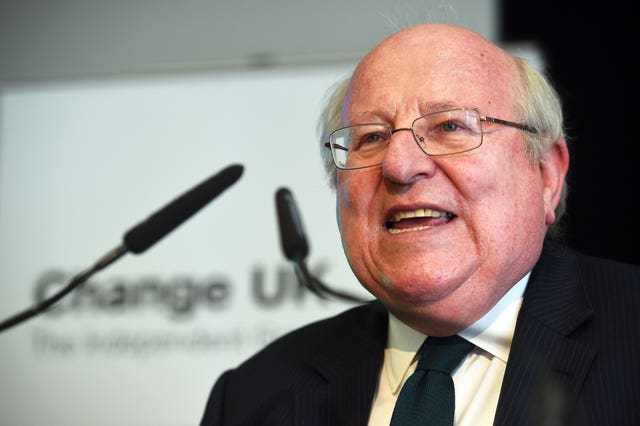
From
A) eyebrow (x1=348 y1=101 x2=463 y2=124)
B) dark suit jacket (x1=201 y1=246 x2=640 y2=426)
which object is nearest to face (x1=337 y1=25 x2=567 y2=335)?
eyebrow (x1=348 y1=101 x2=463 y2=124)

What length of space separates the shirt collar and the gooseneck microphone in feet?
1.70

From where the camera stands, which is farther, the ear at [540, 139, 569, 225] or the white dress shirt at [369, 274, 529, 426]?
the ear at [540, 139, 569, 225]

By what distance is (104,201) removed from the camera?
301 centimetres

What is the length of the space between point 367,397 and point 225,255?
157 centimetres

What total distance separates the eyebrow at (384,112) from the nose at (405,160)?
0.06 m

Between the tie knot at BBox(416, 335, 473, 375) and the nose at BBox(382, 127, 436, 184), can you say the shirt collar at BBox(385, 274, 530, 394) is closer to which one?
the tie knot at BBox(416, 335, 473, 375)

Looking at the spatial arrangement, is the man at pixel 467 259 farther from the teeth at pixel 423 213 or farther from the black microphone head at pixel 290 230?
the black microphone head at pixel 290 230

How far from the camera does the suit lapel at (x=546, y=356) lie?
3.93 ft

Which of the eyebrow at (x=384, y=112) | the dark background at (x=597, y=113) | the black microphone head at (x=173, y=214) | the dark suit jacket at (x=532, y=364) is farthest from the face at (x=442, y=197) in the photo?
the dark background at (x=597, y=113)

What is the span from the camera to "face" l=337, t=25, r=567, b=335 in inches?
49.2

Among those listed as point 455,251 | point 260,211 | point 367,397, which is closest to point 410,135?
point 455,251

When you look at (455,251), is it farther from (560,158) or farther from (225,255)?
(225,255)

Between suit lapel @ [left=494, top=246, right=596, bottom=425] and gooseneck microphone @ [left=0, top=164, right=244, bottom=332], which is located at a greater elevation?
gooseneck microphone @ [left=0, top=164, right=244, bottom=332]

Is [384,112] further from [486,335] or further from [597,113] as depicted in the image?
[597,113]
